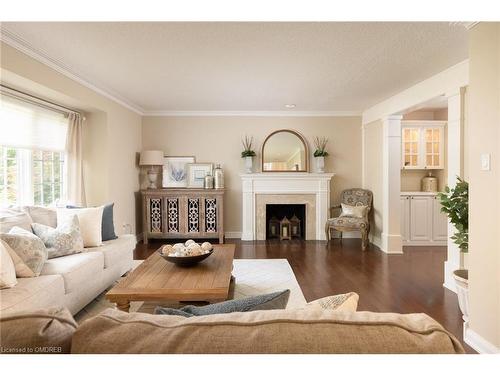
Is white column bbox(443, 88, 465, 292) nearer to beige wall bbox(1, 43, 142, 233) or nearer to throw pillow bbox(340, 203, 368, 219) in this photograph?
throw pillow bbox(340, 203, 368, 219)

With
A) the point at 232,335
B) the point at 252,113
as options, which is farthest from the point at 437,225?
the point at 232,335

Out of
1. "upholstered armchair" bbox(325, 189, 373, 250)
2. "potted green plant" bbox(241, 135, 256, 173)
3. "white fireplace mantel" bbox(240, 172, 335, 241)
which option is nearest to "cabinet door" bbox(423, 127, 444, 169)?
"upholstered armchair" bbox(325, 189, 373, 250)

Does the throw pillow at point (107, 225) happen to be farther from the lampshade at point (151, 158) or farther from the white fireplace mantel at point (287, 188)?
the white fireplace mantel at point (287, 188)

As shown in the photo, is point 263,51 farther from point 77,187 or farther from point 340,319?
point 77,187

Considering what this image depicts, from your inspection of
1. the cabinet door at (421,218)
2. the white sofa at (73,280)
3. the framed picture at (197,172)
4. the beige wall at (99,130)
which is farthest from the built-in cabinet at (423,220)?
the beige wall at (99,130)

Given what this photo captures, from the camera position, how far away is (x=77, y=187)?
4496 mm

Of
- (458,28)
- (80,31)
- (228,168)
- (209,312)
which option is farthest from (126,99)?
(209,312)

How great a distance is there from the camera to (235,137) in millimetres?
6223

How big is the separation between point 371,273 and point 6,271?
3.69m

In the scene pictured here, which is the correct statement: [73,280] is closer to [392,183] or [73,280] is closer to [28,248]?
[28,248]

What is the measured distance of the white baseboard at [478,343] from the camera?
2120 millimetres

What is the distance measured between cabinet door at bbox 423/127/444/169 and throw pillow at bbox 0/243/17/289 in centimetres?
602

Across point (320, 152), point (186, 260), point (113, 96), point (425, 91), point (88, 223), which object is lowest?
point (186, 260)

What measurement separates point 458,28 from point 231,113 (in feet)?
13.5
